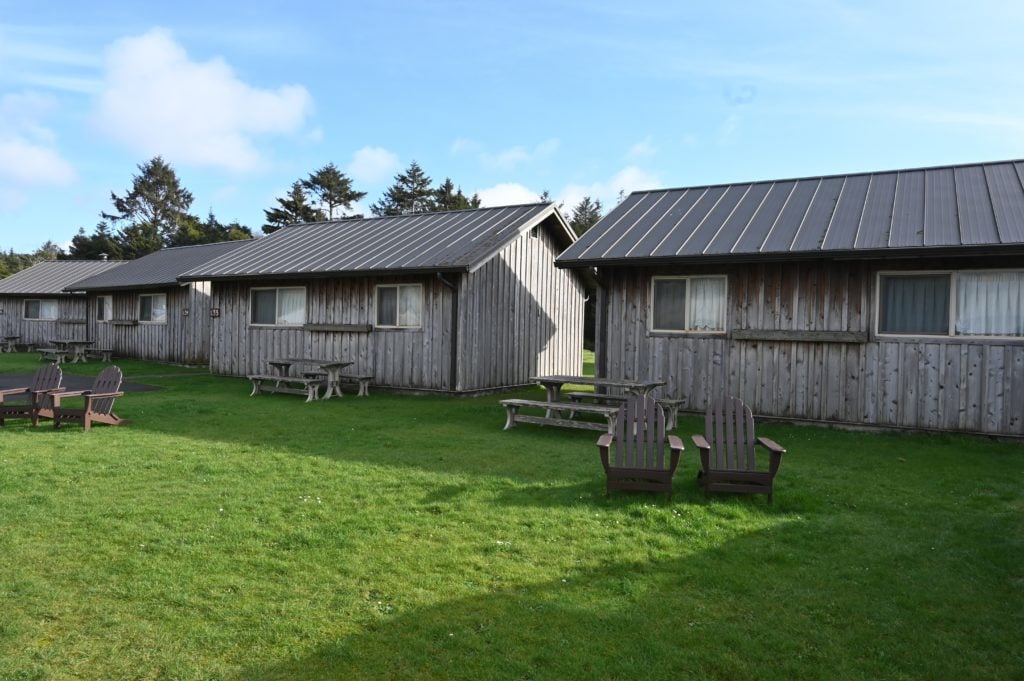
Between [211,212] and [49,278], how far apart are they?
117 ft

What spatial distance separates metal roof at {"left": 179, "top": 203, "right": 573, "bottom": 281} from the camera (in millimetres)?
15422

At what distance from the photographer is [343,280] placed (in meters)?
16.8

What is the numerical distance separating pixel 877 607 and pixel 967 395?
7.31 meters

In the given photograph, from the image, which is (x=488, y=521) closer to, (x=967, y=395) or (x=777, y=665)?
(x=777, y=665)

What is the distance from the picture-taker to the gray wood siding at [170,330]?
76.7 feet

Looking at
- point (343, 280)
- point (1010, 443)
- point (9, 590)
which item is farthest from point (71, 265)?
point (1010, 443)

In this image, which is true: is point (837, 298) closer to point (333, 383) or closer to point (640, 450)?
point (640, 450)

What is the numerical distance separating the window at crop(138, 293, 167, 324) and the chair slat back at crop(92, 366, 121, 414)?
14.6m

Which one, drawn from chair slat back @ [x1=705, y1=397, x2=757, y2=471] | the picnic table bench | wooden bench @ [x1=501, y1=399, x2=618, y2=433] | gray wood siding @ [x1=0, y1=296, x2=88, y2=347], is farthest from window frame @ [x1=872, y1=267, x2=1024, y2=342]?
gray wood siding @ [x1=0, y1=296, x2=88, y2=347]

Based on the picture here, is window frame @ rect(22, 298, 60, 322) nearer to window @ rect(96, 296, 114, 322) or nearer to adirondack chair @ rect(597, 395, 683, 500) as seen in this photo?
window @ rect(96, 296, 114, 322)

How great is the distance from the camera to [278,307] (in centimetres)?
1822

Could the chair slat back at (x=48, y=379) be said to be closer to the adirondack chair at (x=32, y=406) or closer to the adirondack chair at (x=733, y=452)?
the adirondack chair at (x=32, y=406)

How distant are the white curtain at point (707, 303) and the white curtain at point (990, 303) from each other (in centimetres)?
340

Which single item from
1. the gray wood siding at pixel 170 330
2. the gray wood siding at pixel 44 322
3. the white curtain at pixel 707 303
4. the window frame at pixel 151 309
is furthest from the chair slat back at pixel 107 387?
the gray wood siding at pixel 44 322
